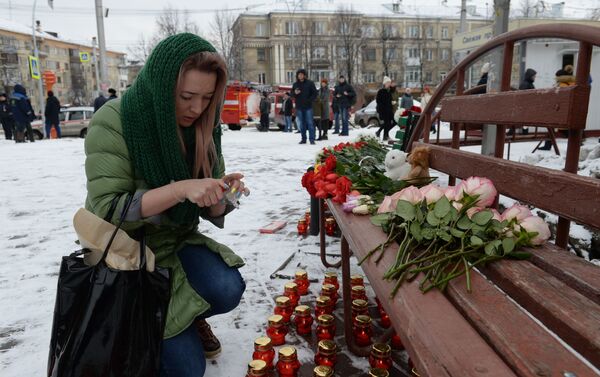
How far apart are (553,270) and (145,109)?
1.55 metres

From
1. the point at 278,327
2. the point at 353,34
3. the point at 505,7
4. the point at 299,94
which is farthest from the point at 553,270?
the point at 353,34

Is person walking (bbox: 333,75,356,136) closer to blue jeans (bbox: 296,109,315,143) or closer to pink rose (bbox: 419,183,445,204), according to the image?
blue jeans (bbox: 296,109,315,143)

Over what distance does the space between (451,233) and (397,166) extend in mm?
1265

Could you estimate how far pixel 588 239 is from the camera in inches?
124

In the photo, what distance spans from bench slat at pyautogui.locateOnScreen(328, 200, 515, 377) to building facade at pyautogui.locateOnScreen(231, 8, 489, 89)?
50.2 metres

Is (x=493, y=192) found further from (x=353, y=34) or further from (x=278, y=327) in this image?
(x=353, y=34)

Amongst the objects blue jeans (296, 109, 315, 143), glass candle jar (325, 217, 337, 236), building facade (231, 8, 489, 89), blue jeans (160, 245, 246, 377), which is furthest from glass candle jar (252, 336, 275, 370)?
building facade (231, 8, 489, 89)

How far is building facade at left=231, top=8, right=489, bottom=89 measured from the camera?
52250 millimetres

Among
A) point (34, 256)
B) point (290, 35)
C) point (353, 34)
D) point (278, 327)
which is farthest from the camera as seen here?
point (290, 35)

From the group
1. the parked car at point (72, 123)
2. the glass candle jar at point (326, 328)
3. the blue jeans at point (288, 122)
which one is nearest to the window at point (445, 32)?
the blue jeans at point (288, 122)

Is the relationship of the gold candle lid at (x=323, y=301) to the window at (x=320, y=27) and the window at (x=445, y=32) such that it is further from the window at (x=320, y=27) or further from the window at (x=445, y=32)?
the window at (x=445, y=32)

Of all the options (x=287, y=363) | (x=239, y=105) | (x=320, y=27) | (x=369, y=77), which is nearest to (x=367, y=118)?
(x=239, y=105)

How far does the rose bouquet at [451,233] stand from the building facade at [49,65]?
5762cm

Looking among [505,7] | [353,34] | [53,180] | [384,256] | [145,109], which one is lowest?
[53,180]
